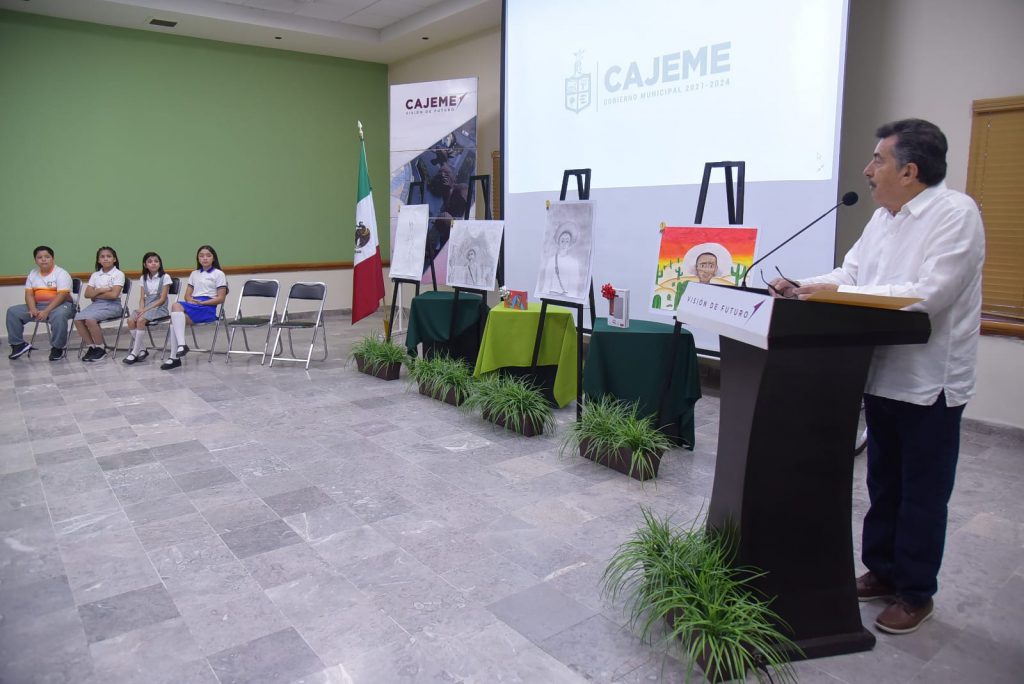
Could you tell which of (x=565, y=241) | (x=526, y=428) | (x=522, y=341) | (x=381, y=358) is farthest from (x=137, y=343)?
(x=565, y=241)

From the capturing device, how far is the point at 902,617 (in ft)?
7.51

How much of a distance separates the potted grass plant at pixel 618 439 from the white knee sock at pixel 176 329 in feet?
13.5

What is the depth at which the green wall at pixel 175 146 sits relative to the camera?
7.56 meters

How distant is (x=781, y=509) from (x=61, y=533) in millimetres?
2935

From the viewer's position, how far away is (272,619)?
2.39 m

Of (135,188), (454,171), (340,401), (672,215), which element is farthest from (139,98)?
(672,215)

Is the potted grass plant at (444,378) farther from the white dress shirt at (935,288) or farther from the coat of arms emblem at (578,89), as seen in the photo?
the white dress shirt at (935,288)

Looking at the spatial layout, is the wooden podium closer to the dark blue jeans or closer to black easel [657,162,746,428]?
the dark blue jeans

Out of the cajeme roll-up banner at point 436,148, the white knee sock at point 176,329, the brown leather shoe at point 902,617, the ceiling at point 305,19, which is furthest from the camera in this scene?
the cajeme roll-up banner at point 436,148

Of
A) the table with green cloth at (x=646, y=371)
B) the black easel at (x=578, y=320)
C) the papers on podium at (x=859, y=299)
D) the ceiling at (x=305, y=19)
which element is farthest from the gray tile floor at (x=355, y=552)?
the ceiling at (x=305, y=19)

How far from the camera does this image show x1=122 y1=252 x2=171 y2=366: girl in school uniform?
6.62 metres

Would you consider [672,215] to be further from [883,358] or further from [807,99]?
[883,358]

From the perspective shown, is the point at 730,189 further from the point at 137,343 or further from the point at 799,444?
the point at 137,343

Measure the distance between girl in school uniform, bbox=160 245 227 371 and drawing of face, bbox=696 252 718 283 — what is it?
4625 mm
